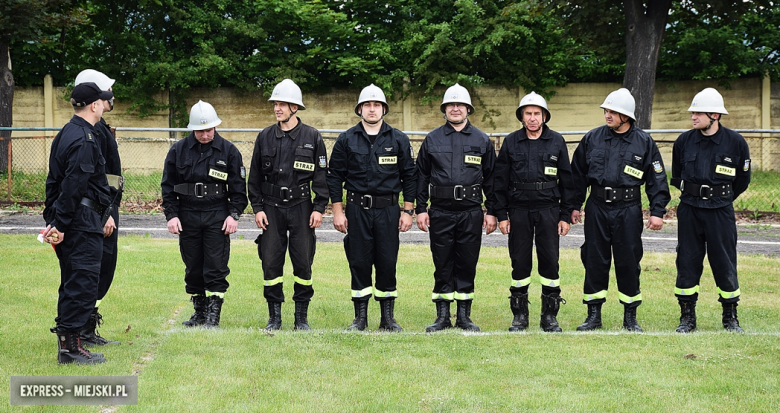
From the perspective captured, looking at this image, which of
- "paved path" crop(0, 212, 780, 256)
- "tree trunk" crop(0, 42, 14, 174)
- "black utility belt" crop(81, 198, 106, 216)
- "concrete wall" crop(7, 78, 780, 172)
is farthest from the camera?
"concrete wall" crop(7, 78, 780, 172)

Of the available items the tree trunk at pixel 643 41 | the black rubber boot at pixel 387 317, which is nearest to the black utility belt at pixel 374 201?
the black rubber boot at pixel 387 317

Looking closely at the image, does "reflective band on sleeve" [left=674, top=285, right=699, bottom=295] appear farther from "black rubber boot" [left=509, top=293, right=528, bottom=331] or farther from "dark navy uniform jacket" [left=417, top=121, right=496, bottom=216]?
"dark navy uniform jacket" [left=417, top=121, right=496, bottom=216]

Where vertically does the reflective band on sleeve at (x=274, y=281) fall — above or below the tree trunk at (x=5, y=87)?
below

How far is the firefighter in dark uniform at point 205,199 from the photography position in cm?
732

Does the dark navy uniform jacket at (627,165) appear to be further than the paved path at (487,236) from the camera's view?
No

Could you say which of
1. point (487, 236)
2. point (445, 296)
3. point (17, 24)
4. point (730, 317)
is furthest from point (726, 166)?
point (17, 24)

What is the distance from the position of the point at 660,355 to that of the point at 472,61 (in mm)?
18964

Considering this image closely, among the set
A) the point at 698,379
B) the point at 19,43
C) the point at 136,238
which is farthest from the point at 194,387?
the point at 19,43

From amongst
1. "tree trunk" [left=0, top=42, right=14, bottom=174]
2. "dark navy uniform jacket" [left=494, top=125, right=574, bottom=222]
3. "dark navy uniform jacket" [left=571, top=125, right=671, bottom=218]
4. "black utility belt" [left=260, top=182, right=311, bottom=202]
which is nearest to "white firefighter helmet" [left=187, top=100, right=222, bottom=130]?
"black utility belt" [left=260, top=182, right=311, bottom=202]

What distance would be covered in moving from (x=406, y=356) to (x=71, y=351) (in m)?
2.64

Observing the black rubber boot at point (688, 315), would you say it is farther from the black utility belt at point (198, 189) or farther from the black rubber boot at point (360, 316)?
the black utility belt at point (198, 189)

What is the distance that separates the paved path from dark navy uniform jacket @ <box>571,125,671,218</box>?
523 cm

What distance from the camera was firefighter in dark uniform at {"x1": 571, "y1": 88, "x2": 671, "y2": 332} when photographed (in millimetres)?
7312

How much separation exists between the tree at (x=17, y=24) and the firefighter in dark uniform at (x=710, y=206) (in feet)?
52.6
